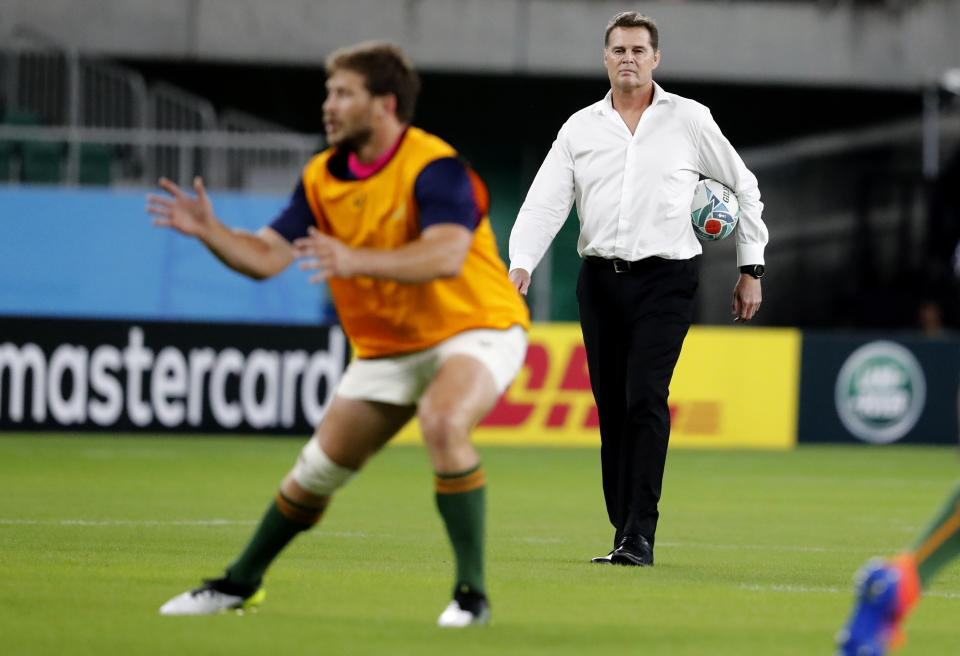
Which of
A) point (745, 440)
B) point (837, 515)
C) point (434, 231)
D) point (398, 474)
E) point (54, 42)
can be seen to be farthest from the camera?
point (54, 42)

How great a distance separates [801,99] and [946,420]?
29.3ft

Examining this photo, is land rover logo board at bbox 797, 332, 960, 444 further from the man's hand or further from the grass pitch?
the man's hand

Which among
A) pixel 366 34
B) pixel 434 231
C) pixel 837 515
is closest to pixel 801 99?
pixel 366 34

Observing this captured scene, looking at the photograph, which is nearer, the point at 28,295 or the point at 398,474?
the point at 398,474

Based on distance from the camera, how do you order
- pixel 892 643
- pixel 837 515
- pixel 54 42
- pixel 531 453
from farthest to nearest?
pixel 54 42 < pixel 531 453 < pixel 837 515 < pixel 892 643

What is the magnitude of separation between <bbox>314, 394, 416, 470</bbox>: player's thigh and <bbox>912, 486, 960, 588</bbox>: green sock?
1.80 m

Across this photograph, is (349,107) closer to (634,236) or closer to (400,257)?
(400,257)

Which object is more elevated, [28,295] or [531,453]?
[28,295]

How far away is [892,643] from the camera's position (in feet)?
15.2

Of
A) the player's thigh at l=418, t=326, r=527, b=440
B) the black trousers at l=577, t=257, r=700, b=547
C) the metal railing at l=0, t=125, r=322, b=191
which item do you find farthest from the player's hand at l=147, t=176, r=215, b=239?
the metal railing at l=0, t=125, r=322, b=191

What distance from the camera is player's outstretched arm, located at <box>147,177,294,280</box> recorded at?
5.41 metres

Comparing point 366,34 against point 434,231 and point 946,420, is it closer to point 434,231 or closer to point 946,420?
point 946,420

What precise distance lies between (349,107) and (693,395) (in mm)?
14046

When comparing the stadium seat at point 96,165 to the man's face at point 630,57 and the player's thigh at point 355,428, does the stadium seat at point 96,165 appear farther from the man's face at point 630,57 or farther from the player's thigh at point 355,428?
the player's thigh at point 355,428
